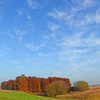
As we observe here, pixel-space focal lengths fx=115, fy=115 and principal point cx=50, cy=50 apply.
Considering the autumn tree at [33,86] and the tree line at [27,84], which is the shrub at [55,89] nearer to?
the tree line at [27,84]

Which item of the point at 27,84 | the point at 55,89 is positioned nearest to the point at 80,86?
the point at 55,89

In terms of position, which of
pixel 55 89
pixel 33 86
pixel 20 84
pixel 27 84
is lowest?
pixel 55 89

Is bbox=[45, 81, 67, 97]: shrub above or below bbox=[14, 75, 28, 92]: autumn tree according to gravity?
below

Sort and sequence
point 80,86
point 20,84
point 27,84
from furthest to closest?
point 27,84 < point 20,84 < point 80,86

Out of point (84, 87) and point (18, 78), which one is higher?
point (18, 78)

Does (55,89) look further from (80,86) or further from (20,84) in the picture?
(20,84)

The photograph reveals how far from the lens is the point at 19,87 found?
88750 mm

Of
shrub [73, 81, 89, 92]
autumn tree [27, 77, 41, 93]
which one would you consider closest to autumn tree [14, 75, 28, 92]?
autumn tree [27, 77, 41, 93]

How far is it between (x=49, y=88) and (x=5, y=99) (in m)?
49.0

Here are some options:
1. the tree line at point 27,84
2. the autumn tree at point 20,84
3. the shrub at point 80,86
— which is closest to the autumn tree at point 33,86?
the tree line at point 27,84

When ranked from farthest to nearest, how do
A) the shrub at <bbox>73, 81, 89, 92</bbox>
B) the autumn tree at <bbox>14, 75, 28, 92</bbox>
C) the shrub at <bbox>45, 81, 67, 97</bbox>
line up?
the autumn tree at <bbox>14, 75, 28, 92</bbox> → the shrub at <bbox>73, 81, 89, 92</bbox> → the shrub at <bbox>45, 81, 67, 97</bbox>

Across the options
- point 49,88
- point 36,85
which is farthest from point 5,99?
point 36,85

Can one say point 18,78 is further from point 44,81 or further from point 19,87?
point 44,81

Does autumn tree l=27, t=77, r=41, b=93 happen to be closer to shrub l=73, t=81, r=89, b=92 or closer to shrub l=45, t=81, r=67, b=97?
shrub l=45, t=81, r=67, b=97
